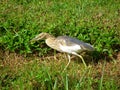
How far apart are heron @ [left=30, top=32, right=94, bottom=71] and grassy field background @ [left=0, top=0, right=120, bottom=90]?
7.2 inches

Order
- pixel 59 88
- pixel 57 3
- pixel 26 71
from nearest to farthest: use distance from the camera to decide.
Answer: pixel 59 88
pixel 26 71
pixel 57 3

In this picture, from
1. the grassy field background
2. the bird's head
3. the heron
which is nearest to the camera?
the grassy field background

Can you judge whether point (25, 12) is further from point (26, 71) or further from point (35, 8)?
point (26, 71)

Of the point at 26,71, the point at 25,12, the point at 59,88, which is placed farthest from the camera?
the point at 25,12

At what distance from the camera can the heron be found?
587 cm

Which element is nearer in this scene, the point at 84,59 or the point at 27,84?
the point at 27,84

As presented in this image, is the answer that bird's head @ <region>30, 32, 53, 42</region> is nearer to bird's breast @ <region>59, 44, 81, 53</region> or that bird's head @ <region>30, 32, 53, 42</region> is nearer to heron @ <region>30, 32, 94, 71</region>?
heron @ <region>30, 32, 94, 71</region>

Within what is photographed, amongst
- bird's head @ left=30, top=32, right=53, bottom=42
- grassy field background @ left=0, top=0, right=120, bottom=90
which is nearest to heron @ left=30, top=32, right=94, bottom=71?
bird's head @ left=30, top=32, right=53, bottom=42

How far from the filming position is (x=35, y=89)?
523 cm

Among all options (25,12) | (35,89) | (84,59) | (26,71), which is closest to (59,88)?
(35,89)

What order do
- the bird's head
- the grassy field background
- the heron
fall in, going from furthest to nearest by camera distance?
the bird's head, the heron, the grassy field background

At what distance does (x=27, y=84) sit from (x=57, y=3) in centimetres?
375

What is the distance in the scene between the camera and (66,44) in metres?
5.93

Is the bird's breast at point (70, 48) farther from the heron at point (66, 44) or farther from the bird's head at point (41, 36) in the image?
the bird's head at point (41, 36)
